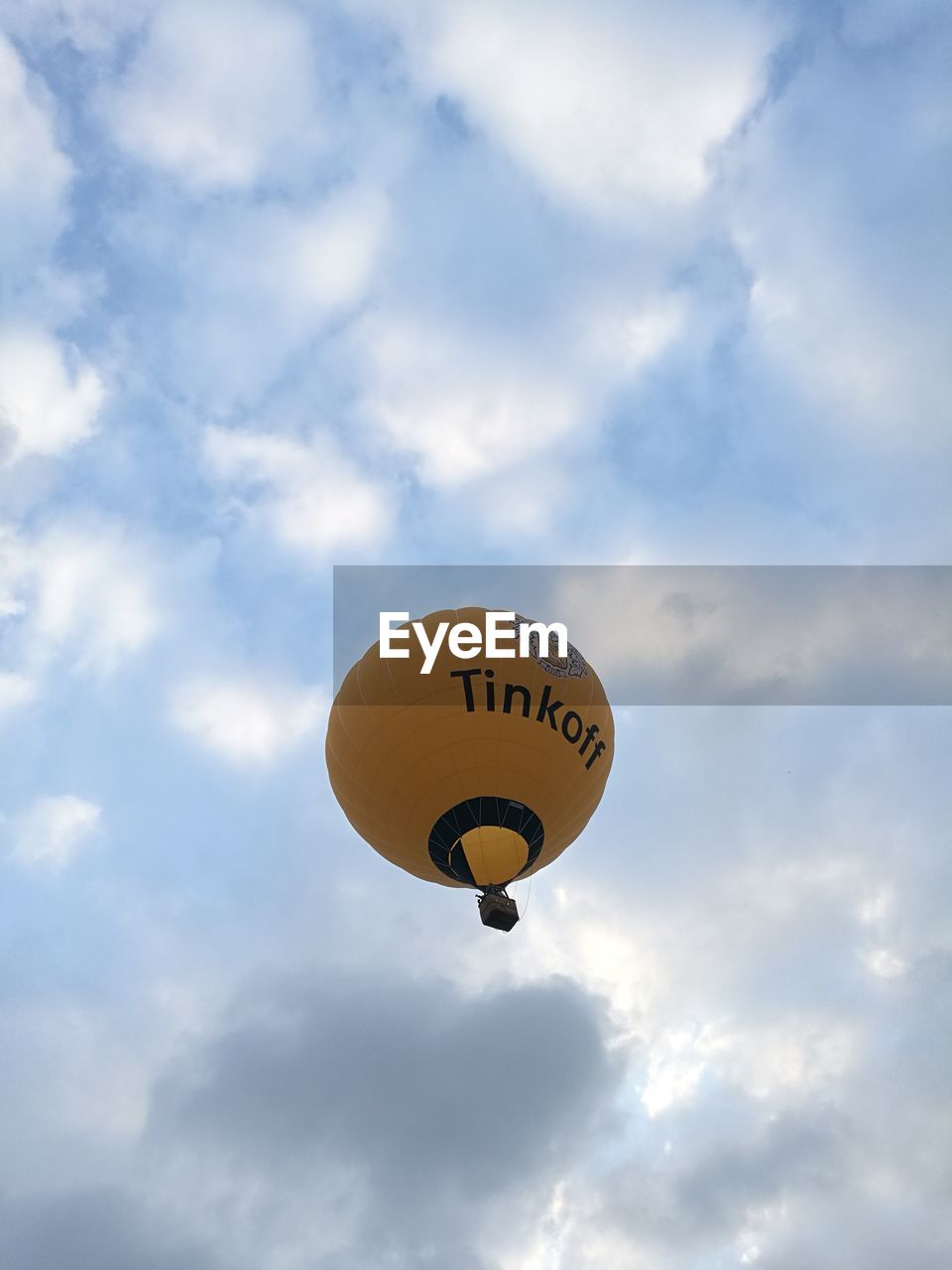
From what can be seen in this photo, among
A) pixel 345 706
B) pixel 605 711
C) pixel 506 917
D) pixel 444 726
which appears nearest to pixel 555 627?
pixel 605 711

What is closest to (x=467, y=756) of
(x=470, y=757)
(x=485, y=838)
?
(x=470, y=757)

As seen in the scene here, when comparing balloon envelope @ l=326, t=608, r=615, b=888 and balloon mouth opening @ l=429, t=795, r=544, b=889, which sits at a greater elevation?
balloon envelope @ l=326, t=608, r=615, b=888

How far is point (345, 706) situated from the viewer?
86.5 ft

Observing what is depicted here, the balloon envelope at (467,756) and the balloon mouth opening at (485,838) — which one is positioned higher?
the balloon envelope at (467,756)

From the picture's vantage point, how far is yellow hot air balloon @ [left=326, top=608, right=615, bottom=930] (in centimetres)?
2452

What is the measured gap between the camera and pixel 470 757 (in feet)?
80.1

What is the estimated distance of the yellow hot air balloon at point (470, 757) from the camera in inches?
965

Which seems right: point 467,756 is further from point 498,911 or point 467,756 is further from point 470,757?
point 498,911

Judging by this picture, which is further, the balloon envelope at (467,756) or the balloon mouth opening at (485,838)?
the balloon mouth opening at (485,838)

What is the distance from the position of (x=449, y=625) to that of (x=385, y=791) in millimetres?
5259

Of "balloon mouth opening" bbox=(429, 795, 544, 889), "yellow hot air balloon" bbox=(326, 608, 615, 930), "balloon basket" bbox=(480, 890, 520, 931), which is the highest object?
"yellow hot air balloon" bbox=(326, 608, 615, 930)

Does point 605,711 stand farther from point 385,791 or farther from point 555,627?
point 385,791

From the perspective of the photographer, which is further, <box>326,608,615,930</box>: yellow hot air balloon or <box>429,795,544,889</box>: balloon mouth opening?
<box>429,795,544,889</box>: balloon mouth opening

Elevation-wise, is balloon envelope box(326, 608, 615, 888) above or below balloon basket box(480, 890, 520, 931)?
above
